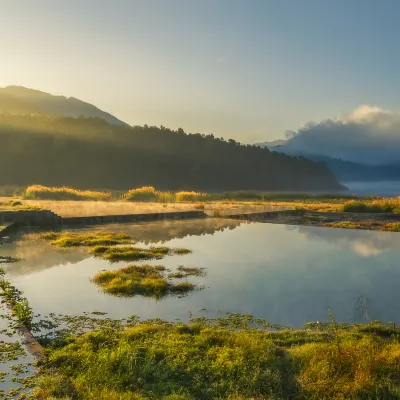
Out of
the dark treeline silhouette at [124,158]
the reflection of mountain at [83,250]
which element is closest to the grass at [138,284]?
the reflection of mountain at [83,250]

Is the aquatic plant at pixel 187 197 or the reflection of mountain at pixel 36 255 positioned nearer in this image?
the reflection of mountain at pixel 36 255

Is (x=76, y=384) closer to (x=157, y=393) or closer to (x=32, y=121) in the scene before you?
(x=157, y=393)

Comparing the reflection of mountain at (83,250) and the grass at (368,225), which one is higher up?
the grass at (368,225)

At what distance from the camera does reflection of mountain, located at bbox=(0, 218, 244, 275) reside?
16.3 m

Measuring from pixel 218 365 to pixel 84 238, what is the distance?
621 inches

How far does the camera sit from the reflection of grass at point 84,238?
20.4 meters

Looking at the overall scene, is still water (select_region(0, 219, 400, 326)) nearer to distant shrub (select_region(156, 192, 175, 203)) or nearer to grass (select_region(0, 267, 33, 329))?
grass (select_region(0, 267, 33, 329))

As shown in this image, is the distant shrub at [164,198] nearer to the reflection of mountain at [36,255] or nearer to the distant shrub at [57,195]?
the distant shrub at [57,195]

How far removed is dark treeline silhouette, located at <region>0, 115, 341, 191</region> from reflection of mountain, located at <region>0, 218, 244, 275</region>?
69.2 m

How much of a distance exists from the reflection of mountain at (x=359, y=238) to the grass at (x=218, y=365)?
1196 centimetres

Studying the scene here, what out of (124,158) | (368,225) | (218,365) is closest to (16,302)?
(218,365)

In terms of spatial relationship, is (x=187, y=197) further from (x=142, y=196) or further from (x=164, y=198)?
(x=142, y=196)

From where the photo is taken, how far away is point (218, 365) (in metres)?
7.15

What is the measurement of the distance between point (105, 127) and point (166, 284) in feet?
383
